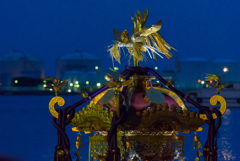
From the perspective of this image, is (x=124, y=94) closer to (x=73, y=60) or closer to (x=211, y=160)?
(x=211, y=160)

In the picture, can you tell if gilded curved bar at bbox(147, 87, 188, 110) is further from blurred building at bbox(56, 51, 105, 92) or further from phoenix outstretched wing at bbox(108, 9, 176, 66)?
blurred building at bbox(56, 51, 105, 92)

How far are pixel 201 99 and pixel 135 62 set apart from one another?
31879 mm

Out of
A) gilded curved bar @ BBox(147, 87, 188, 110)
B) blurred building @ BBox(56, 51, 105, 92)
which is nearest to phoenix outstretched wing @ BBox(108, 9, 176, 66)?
gilded curved bar @ BBox(147, 87, 188, 110)

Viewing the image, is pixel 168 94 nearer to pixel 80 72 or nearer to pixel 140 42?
pixel 140 42

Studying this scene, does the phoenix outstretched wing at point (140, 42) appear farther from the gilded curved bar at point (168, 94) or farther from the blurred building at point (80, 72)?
the blurred building at point (80, 72)

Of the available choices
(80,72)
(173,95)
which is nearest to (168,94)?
(173,95)

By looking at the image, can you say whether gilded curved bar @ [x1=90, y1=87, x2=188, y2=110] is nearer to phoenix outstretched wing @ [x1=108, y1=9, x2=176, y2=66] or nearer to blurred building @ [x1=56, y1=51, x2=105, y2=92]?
phoenix outstretched wing @ [x1=108, y1=9, x2=176, y2=66]

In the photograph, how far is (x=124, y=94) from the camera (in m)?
4.60

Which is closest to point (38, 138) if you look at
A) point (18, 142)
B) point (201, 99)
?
point (18, 142)

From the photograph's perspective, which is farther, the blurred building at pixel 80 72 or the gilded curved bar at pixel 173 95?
the blurred building at pixel 80 72

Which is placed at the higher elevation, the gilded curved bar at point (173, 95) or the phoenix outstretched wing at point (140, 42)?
the phoenix outstretched wing at point (140, 42)

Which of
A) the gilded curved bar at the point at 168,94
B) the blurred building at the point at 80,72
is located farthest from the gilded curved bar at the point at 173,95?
the blurred building at the point at 80,72

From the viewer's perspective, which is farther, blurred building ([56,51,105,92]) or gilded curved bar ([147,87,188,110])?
blurred building ([56,51,105,92])

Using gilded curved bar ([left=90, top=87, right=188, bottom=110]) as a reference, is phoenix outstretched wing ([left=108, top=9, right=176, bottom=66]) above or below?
above
